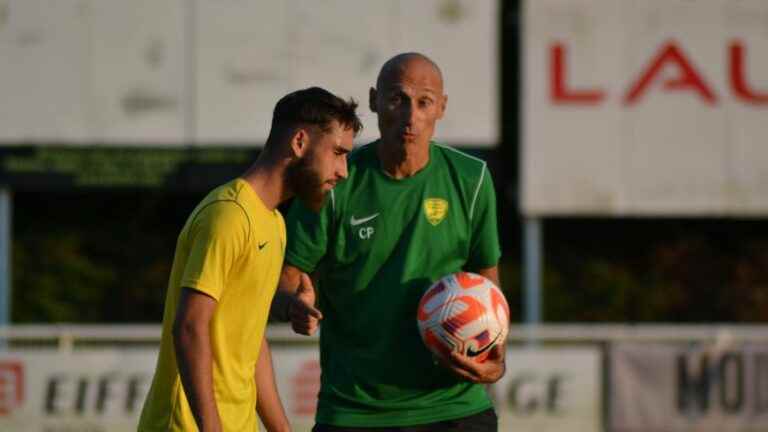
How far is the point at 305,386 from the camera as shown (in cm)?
1352

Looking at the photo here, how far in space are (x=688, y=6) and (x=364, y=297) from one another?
10.9m

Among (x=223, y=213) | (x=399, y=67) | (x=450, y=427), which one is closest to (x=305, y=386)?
(x=450, y=427)

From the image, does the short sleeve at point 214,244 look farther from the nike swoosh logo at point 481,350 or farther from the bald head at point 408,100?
the nike swoosh logo at point 481,350

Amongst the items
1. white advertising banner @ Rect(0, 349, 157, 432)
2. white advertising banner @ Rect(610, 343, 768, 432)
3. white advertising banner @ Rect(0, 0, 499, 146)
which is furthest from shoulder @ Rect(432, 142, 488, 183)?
white advertising banner @ Rect(0, 0, 499, 146)

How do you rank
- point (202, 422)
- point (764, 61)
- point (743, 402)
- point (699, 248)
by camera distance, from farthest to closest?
1. point (699, 248)
2. point (764, 61)
3. point (743, 402)
4. point (202, 422)

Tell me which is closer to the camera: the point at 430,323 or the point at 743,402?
the point at 430,323

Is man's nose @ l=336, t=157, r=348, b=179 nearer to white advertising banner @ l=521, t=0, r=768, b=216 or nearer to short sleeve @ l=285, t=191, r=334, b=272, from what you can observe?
short sleeve @ l=285, t=191, r=334, b=272

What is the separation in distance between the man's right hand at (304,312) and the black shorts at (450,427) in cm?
54

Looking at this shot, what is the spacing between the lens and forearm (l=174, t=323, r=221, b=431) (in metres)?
5.17

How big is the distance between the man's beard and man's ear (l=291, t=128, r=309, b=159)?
24 mm

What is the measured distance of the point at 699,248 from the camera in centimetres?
1812

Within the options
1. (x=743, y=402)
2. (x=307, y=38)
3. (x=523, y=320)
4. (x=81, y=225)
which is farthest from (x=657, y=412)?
(x=81, y=225)

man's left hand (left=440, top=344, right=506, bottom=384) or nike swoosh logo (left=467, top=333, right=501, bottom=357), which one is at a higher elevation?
nike swoosh logo (left=467, top=333, right=501, bottom=357)

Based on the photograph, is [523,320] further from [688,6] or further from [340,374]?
[340,374]
